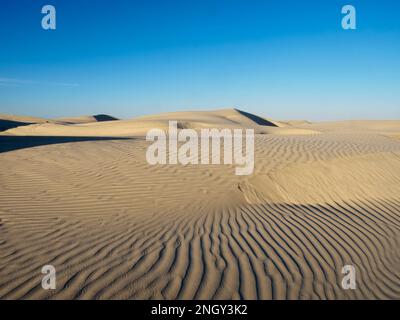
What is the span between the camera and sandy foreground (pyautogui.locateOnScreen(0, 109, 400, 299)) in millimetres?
3258

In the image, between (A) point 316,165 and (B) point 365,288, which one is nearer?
(B) point 365,288

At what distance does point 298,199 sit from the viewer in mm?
6902

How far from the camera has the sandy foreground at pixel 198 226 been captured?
10.7 feet

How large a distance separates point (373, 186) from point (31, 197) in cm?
807

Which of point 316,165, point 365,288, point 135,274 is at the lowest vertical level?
point 365,288

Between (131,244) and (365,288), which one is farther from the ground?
(131,244)

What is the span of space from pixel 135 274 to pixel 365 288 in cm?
273

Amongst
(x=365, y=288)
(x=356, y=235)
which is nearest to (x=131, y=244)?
(x=365, y=288)

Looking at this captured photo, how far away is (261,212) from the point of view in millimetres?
5699

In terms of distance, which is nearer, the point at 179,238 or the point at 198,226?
the point at 179,238

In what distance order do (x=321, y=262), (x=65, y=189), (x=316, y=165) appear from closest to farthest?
(x=321, y=262) < (x=65, y=189) < (x=316, y=165)

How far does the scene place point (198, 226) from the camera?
4875 millimetres

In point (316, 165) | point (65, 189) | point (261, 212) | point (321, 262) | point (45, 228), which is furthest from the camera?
point (316, 165)
